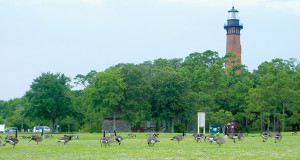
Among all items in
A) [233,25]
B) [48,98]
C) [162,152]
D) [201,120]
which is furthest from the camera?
[233,25]

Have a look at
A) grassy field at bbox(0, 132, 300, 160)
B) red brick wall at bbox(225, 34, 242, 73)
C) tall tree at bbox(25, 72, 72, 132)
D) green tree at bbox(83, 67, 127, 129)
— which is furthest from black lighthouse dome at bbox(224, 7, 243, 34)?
grassy field at bbox(0, 132, 300, 160)

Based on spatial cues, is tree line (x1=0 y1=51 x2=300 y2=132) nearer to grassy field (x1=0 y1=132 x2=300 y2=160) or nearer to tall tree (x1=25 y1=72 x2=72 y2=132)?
tall tree (x1=25 y1=72 x2=72 y2=132)

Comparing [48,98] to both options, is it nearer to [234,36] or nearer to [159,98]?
[159,98]

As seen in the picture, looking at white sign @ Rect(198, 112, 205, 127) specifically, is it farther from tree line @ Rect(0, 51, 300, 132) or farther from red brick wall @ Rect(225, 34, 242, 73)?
red brick wall @ Rect(225, 34, 242, 73)

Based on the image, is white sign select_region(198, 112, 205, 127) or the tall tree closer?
white sign select_region(198, 112, 205, 127)

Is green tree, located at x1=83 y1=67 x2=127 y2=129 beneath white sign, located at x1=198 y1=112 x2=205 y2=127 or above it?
above

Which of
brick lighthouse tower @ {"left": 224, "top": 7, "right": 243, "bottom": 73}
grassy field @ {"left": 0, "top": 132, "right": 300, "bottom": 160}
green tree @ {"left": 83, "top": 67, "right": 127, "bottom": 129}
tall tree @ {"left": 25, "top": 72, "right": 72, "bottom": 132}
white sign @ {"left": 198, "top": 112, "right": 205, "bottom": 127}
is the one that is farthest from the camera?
brick lighthouse tower @ {"left": 224, "top": 7, "right": 243, "bottom": 73}

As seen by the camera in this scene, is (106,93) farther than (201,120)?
Yes

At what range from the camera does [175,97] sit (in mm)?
89562

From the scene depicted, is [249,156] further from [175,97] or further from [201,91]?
[201,91]

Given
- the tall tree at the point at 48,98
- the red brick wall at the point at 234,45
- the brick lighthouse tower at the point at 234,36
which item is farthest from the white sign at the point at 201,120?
the red brick wall at the point at 234,45

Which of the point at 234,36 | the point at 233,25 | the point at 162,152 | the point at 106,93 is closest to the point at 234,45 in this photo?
the point at 234,36

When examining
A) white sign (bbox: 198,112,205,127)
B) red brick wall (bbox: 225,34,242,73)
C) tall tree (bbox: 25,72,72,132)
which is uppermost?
red brick wall (bbox: 225,34,242,73)

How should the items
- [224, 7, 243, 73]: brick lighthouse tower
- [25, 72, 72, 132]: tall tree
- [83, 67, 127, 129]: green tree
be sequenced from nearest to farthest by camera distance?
[25, 72, 72, 132]: tall tree, [83, 67, 127, 129]: green tree, [224, 7, 243, 73]: brick lighthouse tower
